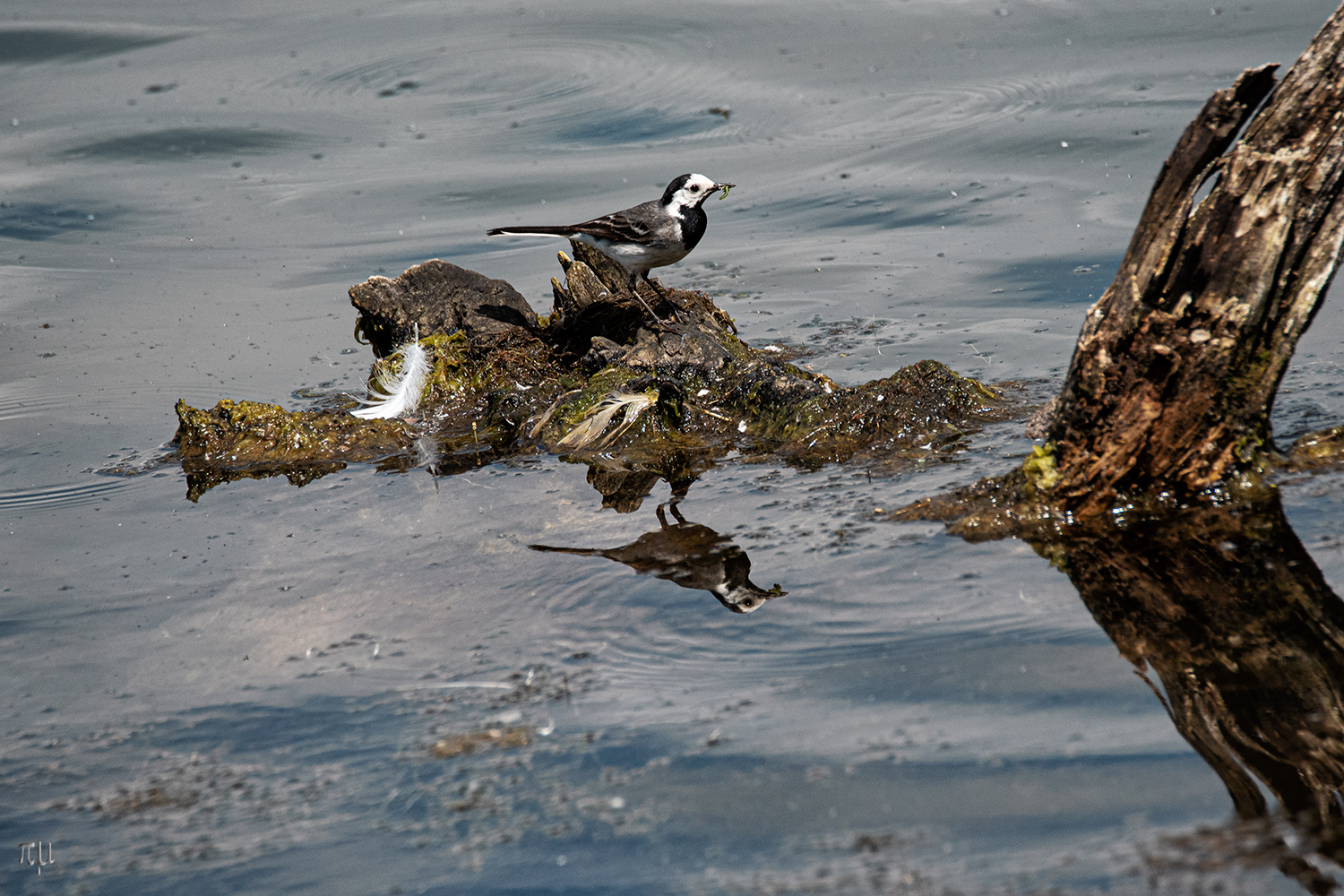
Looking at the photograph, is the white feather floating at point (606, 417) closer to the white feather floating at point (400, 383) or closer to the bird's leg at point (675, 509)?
the bird's leg at point (675, 509)

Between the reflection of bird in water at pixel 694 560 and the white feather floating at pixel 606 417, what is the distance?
112cm

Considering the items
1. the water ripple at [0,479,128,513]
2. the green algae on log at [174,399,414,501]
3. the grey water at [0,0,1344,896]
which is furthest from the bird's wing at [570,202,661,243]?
the water ripple at [0,479,128,513]

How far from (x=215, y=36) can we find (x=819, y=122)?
30.3 feet

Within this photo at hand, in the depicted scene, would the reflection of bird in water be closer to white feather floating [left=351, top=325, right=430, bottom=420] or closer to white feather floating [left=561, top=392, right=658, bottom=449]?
white feather floating [left=561, top=392, right=658, bottom=449]

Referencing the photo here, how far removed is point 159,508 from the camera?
5.86 m

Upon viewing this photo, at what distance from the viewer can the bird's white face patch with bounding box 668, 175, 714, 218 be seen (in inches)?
280

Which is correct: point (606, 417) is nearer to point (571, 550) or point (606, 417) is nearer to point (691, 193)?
point (571, 550)

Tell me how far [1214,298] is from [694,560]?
86.6 inches

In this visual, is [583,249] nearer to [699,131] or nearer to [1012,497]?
[1012,497]

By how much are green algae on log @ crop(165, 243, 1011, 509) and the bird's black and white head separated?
1.79ft

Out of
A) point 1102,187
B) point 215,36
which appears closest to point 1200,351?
point 1102,187

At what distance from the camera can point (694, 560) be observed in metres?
4.82

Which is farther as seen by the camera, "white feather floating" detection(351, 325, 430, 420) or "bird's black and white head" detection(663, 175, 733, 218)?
"bird's black and white head" detection(663, 175, 733, 218)

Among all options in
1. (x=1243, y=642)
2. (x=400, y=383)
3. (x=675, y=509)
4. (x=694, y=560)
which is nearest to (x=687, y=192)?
(x=400, y=383)
